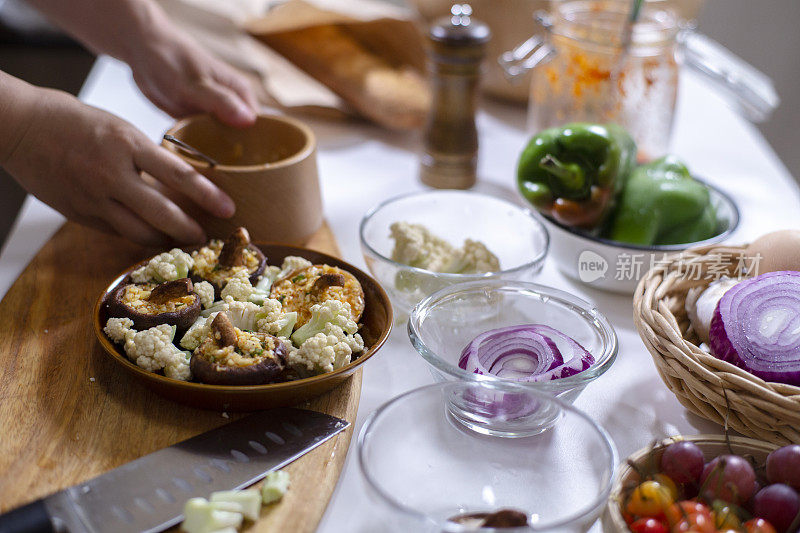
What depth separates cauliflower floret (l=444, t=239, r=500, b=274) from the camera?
0.97 metres

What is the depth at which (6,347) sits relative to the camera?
887mm

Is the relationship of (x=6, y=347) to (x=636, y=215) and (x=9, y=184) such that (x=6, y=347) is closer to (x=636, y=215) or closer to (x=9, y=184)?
(x=636, y=215)

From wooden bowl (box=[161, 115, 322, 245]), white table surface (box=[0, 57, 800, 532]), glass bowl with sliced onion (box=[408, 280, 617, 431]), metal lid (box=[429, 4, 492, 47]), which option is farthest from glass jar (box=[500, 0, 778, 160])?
glass bowl with sliced onion (box=[408, 280, 617, 431])

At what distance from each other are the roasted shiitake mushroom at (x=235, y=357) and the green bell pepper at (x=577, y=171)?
51 cm

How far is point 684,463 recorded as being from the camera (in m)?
0.67

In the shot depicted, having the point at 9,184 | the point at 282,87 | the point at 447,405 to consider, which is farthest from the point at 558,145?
the point at 9,184

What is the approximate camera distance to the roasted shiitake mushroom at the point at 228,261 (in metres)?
0.92

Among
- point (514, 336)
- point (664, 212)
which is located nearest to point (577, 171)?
point (664, 212)

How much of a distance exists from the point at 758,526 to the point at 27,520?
1.96 ft

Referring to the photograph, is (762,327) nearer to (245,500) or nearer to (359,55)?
(245,500)

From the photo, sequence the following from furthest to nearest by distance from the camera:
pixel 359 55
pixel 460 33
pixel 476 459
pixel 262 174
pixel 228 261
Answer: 1. pixel 359 55
2. pixel 460 33
3. pixel 262 174
4. pixel 228 261
5. pixel 476 459

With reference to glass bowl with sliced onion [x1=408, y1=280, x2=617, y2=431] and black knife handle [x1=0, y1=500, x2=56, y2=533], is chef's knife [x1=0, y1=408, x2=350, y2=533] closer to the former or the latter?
black knife handle [x1=0, y1=500, x2=56, y2=533]

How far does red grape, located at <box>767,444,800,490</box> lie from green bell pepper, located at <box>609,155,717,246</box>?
456 millimetres

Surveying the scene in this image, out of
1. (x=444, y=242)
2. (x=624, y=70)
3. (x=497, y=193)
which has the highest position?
(x=624, y=70)
